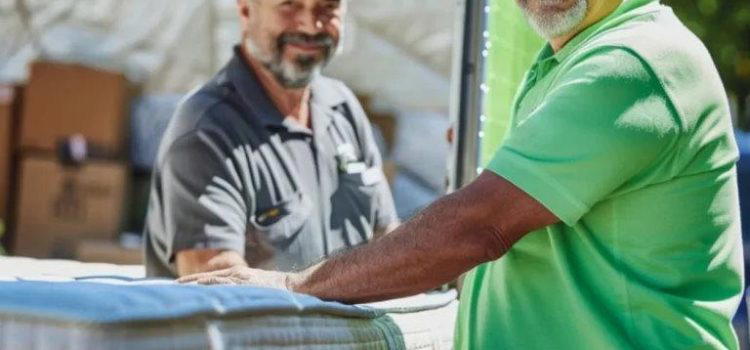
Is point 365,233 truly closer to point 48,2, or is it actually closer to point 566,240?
point 566,240

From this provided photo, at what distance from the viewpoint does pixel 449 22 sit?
23.0 ft

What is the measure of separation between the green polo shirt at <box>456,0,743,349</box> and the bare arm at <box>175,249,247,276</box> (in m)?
1.32

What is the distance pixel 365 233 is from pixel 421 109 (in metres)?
3.33

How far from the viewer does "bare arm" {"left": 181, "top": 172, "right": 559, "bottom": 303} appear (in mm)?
1975

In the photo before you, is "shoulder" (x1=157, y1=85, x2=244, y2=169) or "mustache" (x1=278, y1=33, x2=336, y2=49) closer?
"shoulder" (x1=157, y1=85, x2=244, y2=169)

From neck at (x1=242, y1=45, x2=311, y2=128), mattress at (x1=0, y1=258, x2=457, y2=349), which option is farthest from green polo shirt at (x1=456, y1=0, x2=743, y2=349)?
neck at (x1=242, y1=45, x2=311, y2=128)

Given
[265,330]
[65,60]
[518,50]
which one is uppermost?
[65,60]

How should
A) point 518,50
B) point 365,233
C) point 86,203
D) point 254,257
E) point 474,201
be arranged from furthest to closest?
1. point 86,203
2. point 365,233
3. point 254,257
4. point 518,50
5. point 474,201

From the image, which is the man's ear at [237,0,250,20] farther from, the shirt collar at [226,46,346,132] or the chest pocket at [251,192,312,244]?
the chest pocket at [251,192,312,244]

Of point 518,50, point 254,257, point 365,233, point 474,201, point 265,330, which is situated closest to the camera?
point 265,330

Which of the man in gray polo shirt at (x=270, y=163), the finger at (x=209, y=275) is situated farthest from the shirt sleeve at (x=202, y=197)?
the finger at (x=209, y=275)

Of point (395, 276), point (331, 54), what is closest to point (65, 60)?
point (331, 54)

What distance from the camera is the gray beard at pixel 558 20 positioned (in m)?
2.21

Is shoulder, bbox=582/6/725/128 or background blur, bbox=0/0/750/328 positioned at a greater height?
background blur, bbox=0/0/750/328
